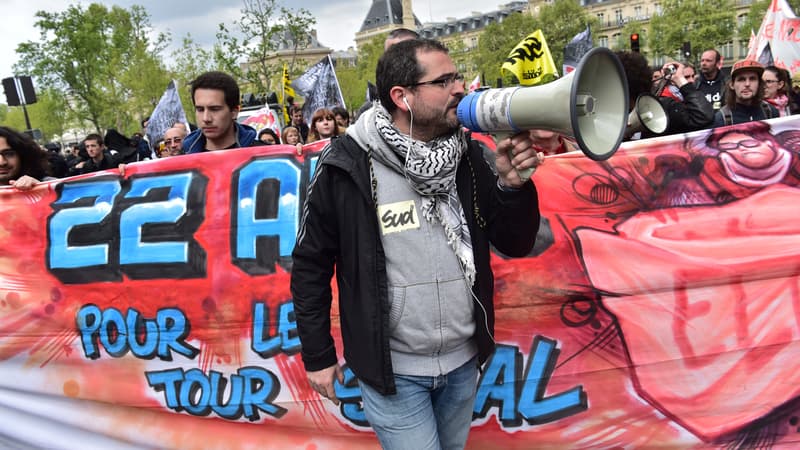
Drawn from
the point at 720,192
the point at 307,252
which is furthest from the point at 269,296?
the point at 720,192

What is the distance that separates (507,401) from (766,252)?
130 cm

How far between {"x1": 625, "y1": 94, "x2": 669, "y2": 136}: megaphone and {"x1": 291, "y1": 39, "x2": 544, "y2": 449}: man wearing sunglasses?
1443 mm

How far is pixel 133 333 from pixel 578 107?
253 centimetres

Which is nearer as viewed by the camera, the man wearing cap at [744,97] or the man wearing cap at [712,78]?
the man wearing cap at [744,97]

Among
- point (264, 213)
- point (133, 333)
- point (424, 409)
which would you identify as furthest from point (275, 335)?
point (424, 409)

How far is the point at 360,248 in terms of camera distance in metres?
1.94

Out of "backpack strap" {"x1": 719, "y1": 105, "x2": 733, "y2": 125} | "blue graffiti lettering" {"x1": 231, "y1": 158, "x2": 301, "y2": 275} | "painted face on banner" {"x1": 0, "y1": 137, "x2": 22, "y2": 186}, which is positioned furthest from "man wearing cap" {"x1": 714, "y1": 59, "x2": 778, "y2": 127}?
"painted face on banner" {"x1": 0, "y1": 137, "x2": 22, "y2": 186}

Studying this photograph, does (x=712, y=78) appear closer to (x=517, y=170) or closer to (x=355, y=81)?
(x=517, y=170)

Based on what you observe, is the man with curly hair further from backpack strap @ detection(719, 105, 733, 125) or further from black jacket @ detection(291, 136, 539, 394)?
backpack strap @ detection(719, 105, 733, 125)

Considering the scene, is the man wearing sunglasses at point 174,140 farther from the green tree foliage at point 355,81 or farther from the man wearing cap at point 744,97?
the green tree foliage at point 355,81

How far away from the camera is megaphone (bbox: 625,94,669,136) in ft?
10.3

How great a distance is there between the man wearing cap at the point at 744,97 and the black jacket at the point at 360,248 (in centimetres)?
299

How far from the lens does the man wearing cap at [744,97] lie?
4355 millimetres

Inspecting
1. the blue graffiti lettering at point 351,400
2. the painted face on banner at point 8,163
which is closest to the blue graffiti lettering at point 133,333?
the blue graffiti lettering at point 351,400
